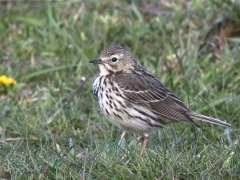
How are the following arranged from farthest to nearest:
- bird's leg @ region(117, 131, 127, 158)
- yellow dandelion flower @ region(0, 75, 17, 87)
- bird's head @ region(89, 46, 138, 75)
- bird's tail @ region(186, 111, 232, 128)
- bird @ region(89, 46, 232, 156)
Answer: yellow dandelion flower @ region(0, 75, 17, 87) → bird's head @ region(89, 46, 138, 75) → bird @ region(89, 46, 232, 156) → bird's tail @ region(186, 111, 232, 128) → bird's leg @ region(117, 131, 127, 158)

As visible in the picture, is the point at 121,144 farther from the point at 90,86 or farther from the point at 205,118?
the point at 90,86

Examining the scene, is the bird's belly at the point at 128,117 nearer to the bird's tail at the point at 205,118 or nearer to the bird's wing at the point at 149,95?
the bird's wing at the point at 149,95

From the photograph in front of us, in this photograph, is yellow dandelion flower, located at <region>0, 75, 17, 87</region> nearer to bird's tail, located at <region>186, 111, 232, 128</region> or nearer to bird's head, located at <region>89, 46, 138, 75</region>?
bird's head, located at <region>89, 46, 138, 75</region>

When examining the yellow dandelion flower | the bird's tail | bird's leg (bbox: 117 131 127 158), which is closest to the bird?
the bird's tail

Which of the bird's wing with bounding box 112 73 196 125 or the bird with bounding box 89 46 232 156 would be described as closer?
the bird with bounding box 89 46 232 156

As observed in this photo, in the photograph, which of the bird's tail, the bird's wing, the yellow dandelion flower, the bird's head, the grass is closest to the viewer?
the grass

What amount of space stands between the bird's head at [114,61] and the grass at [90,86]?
0.56 metres

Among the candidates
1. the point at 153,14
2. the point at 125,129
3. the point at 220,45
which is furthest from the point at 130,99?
the point at 153,14

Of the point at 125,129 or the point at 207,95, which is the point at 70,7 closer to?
the point at 207,95

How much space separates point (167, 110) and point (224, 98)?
1.18m

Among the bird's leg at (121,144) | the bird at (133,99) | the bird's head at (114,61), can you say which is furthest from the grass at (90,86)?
the bird's head at (114,61)

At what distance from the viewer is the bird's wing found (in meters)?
6.80

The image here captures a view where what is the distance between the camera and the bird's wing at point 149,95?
22.3 ft

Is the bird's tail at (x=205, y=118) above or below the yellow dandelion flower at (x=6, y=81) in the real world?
above
